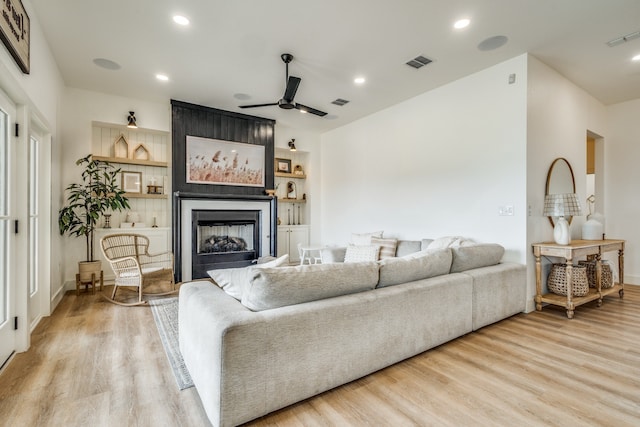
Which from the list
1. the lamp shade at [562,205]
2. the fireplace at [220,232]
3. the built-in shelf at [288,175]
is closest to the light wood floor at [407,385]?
the lamp shade at [562,205]

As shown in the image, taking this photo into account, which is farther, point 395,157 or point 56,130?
point 395,157

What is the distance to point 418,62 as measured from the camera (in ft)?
11.8

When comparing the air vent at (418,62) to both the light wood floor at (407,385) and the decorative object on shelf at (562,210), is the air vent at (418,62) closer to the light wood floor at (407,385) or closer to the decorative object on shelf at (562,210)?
the decorative object on shelf at (562,210)

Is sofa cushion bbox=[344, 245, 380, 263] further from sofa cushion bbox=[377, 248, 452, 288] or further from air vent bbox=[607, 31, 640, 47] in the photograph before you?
air vent bbox=[607, 31, 640, 47]

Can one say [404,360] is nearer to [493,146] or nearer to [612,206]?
[493,146]

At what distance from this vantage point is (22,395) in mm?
1853

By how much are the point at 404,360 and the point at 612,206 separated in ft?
16.4

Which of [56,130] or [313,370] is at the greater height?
[56,130]

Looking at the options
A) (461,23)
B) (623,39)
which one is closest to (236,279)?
(461,23)

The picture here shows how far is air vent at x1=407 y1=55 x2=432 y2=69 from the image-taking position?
11.5ft

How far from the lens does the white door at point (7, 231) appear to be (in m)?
2.29

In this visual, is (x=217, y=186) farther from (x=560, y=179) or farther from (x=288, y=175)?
(x=560, y=179)

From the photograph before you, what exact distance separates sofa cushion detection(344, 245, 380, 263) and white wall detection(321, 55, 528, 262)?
819 millimetres

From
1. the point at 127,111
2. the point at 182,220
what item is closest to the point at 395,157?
the point at 182,220
